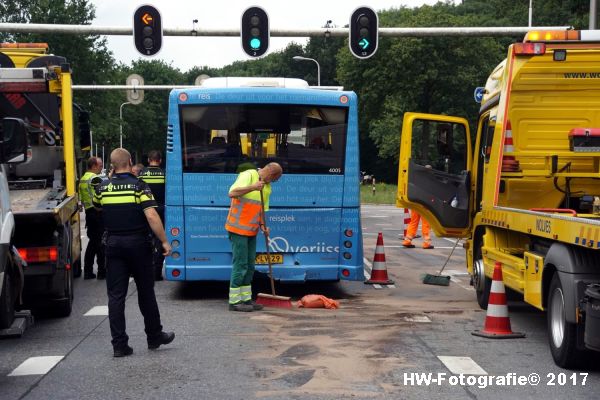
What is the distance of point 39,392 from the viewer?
24.1ft

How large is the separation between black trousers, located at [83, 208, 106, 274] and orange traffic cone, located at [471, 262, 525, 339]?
287 inches

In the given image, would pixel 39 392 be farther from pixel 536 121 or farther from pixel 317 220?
pixel 536 121

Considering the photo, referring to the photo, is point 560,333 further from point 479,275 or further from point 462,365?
point 479,275

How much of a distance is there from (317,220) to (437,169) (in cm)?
190

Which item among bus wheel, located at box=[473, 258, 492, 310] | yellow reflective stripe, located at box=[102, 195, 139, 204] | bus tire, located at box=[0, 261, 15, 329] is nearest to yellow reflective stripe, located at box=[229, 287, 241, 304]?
bus wheel, located at box=[473, 258, 492, 310]

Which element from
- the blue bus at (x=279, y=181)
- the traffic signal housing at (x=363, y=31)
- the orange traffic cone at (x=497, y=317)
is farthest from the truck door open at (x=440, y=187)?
the traffic signal housing at (x=363, y=31)

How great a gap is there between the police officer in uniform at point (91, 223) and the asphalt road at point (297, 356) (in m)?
→ 2.41

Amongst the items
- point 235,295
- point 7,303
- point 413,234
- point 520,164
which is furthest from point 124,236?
point 413,234

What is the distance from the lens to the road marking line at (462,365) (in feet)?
26.5

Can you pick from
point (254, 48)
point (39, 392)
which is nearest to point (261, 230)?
point (39, 392)

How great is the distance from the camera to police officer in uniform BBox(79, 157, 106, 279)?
50.4 ft

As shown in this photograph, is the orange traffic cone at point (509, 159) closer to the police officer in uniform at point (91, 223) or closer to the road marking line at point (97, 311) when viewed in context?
the road marking line at point (97, 311)

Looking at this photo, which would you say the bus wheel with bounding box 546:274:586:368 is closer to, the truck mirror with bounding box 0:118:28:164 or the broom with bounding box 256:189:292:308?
the broom with bounding box 256:189:292:308

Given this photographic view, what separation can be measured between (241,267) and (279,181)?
1.52 metres
